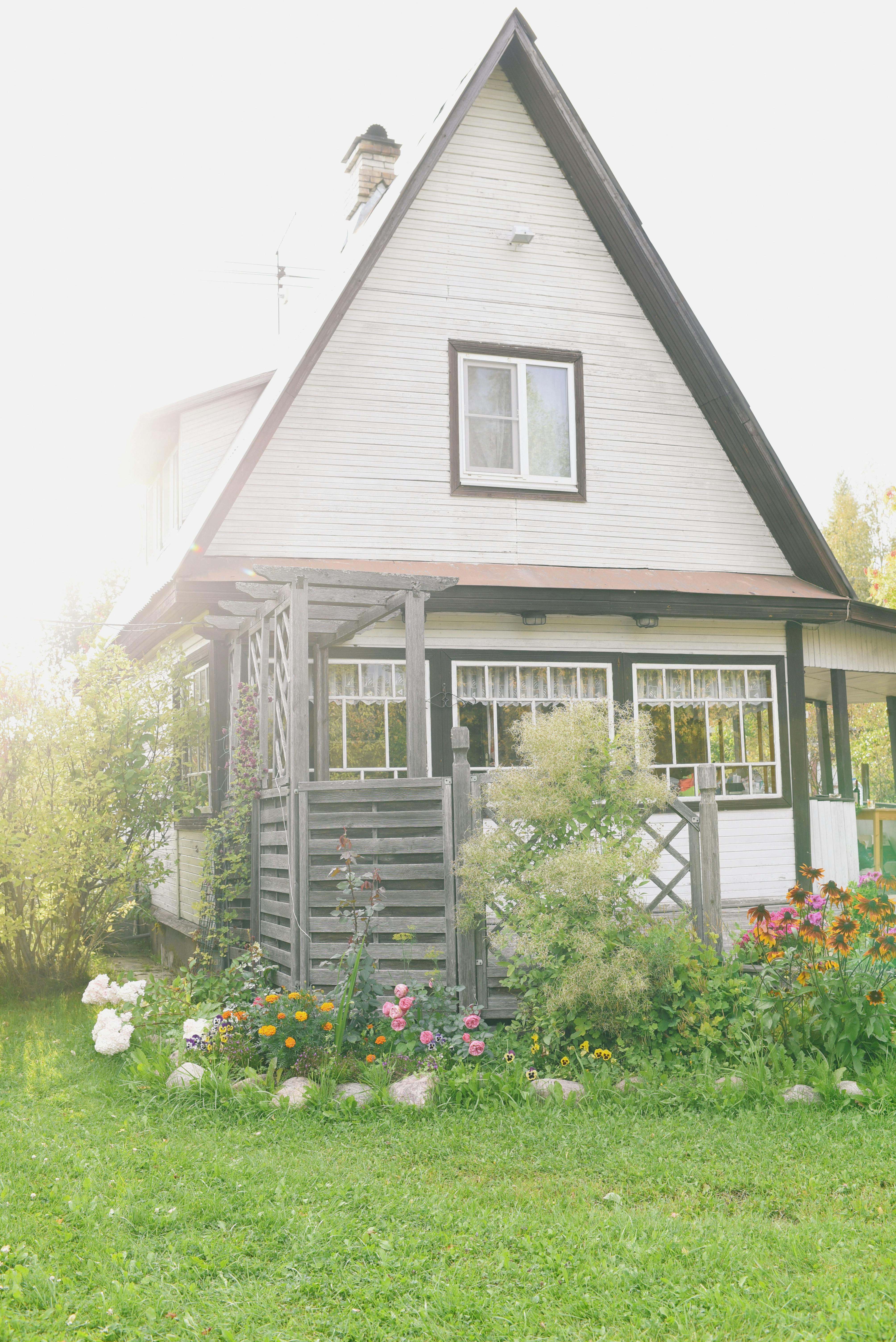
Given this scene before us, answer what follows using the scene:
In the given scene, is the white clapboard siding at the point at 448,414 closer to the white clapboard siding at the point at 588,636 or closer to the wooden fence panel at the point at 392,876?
the white clapboard siding at the point at 588,636

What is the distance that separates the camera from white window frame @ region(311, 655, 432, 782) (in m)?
9.54

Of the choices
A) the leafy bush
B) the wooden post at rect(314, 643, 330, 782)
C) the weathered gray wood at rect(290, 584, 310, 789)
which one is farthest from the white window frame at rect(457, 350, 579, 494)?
the weathered gray wood at rect(290, 584, 310, 789)

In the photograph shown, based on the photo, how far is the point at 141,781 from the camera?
888 cm

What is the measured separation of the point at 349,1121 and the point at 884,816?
37.2ft

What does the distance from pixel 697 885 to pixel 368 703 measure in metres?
3.79

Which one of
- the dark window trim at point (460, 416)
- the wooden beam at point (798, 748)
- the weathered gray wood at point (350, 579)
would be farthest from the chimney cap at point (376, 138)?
the weathered gray wood at point (350, 579)

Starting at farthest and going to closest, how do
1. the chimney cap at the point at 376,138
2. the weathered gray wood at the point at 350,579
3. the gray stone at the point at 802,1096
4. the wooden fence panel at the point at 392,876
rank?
the chimney cap at the point at 376,138 → the weathered gray wood at the point at 350,579 → the wooden fence panel at the point at 392,876 → the gray stone at the point at 802,1096

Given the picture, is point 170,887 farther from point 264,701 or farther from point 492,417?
point 492,417

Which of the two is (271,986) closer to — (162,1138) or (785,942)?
(162,1138)

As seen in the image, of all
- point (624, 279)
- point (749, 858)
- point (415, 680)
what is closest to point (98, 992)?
point (415, 680)

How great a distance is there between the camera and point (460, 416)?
34.0 ft

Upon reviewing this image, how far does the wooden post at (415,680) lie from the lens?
6945 mm

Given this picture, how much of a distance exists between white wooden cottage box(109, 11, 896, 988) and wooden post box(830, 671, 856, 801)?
1.17 ft

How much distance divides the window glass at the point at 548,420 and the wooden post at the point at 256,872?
4.49m
